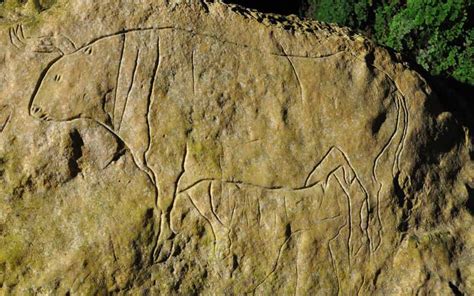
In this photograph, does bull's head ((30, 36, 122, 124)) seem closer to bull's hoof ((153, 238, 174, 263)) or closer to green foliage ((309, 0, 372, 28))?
bull's hoof ((153, 238, 174, 263))

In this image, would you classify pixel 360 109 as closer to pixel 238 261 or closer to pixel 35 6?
pixel 238 261

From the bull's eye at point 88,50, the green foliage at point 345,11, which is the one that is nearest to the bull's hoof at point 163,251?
the bull's eye at point 88,50

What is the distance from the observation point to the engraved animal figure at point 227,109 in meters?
3.91

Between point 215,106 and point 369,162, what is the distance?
1.06 meters

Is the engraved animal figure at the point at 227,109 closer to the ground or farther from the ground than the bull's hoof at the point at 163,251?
farther from the ground

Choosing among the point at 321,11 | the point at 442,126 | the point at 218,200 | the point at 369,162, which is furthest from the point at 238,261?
the point at 321,11

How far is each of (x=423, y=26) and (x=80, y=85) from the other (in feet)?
10.3

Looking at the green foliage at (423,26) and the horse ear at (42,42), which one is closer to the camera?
the horse ear at (42,42)

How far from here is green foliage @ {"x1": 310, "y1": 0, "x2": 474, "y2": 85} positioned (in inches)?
220

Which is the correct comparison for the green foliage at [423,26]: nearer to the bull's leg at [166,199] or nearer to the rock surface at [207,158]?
the rock surface at [207,158]

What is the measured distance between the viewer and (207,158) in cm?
401

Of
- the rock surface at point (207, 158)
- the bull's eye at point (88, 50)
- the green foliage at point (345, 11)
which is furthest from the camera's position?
the green foliage at point (345, 11)

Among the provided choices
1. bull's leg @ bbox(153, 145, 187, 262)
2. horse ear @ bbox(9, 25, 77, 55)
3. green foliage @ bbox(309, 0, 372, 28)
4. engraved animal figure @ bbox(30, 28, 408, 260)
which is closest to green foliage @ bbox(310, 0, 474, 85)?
green foliage @ bbox(309, 0, 372, 28)

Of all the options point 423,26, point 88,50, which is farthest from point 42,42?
point 423,26
